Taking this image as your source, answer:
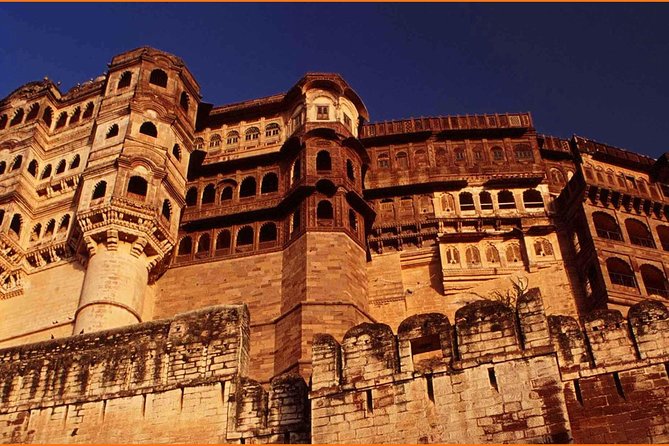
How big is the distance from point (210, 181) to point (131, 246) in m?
5.99

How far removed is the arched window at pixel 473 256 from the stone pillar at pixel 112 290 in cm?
1214

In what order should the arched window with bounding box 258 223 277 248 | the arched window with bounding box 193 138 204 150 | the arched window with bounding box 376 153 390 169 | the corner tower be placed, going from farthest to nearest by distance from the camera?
1. the arched window with bounding box 193 138 204 150
2. the arched window with bounding box 376 153 390 169
3. the arched window with bounding box 258 223 277 248
4. the corner tower

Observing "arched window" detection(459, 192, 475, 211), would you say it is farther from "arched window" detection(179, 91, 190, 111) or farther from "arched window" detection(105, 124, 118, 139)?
"arched window" detection(105, 124, 118, 139)

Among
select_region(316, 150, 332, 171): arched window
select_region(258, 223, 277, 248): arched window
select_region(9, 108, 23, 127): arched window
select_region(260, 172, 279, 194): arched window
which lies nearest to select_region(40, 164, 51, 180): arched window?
select_region(9, 108, 23, 127): arched window

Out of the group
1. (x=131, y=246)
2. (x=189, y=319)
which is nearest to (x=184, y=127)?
(x=131, y=246)

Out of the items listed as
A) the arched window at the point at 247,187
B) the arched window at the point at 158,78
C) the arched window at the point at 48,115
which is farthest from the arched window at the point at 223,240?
the arched window at the point at 48,115

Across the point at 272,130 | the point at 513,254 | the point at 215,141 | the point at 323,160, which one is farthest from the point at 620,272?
the point at 215,141

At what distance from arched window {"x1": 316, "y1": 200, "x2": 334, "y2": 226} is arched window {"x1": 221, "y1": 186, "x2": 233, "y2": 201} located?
4.81 metres

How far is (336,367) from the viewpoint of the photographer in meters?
13.4

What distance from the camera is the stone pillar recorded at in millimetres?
26500

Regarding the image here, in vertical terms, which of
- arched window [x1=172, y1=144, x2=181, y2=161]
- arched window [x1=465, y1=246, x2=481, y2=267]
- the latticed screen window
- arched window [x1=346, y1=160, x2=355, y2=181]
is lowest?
arched window [x1=465, y1=246, x2=481, y2=267]

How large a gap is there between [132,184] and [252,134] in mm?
6653

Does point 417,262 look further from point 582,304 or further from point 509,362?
point 509,362

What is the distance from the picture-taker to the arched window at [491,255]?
104 feet
